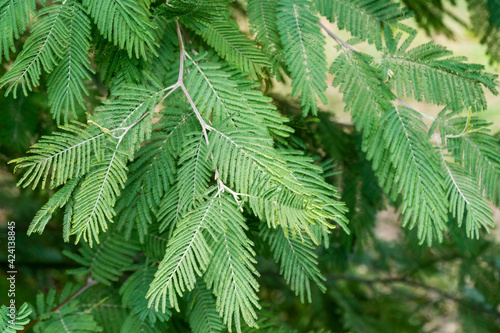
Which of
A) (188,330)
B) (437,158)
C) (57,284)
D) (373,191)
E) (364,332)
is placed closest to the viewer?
(437,158)

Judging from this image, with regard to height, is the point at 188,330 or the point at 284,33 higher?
the point at 284,33

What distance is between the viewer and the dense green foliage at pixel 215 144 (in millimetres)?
923

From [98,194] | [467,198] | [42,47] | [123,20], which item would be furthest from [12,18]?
[467,198]

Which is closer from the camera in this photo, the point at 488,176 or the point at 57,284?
the point at 488,176

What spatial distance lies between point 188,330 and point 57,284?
3.23 m

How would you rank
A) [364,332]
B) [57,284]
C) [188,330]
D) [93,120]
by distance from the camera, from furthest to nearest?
1. [57,284]
2. [364,332]
3. [188,330]
4. [93,120]

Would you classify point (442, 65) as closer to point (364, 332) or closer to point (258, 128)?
point (258, 128)

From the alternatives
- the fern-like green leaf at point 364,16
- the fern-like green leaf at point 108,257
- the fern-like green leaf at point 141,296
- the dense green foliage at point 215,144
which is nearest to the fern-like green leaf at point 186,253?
the dense green foliage at point 215,144

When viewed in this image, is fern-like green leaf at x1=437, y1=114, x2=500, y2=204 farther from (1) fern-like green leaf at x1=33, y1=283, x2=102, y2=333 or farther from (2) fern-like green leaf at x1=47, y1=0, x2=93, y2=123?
(1) fern-like green leaf at x1=33, y1=283, x2=102, y2=333

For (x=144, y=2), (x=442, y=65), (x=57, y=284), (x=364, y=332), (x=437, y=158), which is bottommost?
(x=57, y=284)

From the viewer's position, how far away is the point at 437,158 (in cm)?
114

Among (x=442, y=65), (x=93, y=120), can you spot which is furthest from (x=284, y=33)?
(x=93, y=120)

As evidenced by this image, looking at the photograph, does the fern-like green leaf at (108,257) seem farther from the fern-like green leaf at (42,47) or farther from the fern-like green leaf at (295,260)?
the fern-like green leaf at (42,47)

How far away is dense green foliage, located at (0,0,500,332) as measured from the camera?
92 cm
